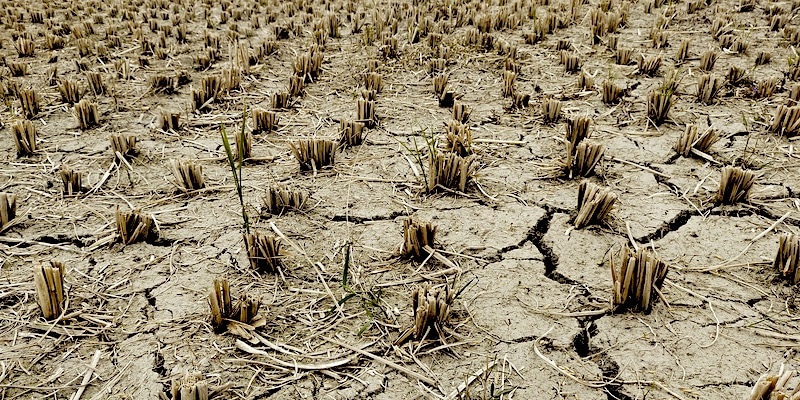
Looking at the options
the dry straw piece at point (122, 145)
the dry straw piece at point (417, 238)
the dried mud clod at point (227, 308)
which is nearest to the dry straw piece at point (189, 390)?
the dried mud clod at point (227, 308)

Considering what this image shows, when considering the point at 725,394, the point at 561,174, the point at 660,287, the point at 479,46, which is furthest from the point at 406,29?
the point at 725,394

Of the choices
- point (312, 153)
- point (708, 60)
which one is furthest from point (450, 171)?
point (708, 60)

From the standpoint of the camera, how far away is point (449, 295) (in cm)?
204

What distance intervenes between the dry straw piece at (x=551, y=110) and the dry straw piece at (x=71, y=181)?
2.67m

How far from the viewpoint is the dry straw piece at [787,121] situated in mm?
3295

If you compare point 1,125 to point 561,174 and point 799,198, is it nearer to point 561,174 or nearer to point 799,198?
point 561,174

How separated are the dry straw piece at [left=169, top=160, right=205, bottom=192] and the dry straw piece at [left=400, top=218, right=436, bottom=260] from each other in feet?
3.96

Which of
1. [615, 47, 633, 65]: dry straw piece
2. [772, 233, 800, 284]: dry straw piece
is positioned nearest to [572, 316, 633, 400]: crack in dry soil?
[772, 233, 800, 284]: dry straw piece

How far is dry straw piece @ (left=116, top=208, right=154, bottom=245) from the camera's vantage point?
8.21 feet

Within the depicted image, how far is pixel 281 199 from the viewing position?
2766 millimetres

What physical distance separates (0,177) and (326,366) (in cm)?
232

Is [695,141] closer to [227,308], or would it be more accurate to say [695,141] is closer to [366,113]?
[366,113]

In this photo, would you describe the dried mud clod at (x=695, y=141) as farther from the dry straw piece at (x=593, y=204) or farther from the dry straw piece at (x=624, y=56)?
the dry straw piece at (x=624, y=56)

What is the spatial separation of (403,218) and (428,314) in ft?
2.89
